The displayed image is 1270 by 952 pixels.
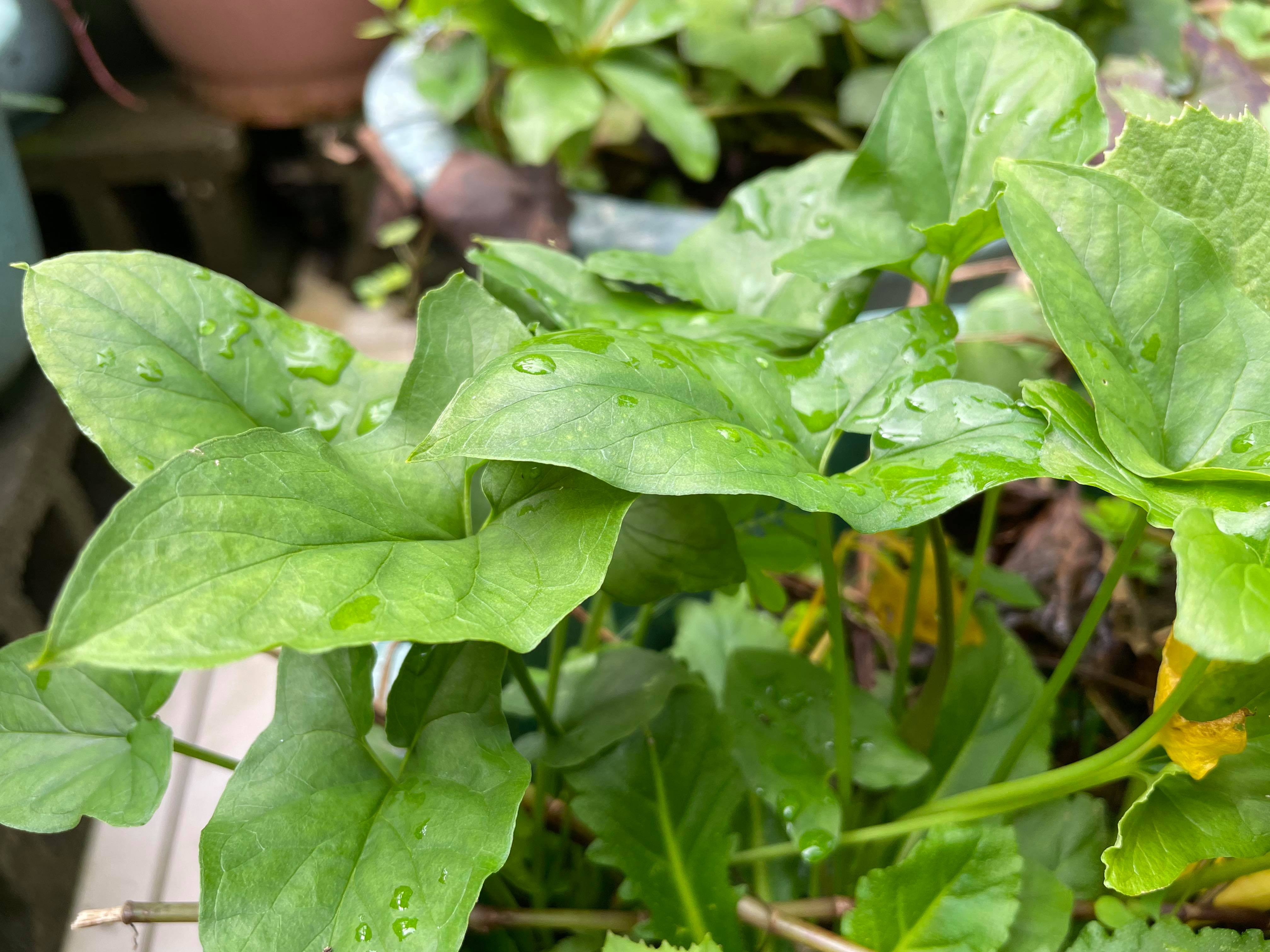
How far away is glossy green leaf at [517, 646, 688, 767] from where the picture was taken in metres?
0.38

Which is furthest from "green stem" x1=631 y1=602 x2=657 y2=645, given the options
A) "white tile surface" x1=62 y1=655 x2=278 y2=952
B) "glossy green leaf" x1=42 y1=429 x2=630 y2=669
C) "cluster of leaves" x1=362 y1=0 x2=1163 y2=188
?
"cluster of leaves" x1=362 y1=0 x2=1163 y2=188

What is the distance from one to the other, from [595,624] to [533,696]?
0.41 ft

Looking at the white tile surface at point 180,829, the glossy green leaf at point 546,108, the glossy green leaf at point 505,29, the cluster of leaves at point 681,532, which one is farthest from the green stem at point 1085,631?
the glossy green leaf at point 505,29

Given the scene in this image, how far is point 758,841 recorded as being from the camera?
0.44 m

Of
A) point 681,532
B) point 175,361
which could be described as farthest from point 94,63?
point 681,532

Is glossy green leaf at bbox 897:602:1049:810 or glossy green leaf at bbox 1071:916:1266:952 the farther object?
glossy green leaf at bbox 897:602:1049:810

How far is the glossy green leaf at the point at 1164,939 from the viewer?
332mm

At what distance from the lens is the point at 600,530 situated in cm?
27

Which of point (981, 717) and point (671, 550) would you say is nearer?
point (671, 550)

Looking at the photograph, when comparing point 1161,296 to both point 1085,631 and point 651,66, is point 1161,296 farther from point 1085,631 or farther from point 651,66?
point 651,66

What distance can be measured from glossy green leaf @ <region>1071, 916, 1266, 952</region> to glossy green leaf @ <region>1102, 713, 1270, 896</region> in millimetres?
23

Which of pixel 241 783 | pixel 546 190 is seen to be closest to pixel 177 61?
pixel 546 190

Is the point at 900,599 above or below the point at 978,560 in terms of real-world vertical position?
below

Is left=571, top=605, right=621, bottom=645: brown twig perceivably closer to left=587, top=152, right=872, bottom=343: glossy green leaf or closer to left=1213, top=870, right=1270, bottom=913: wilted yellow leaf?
Answer: left=587, top=152, right=872, bottom=343: glossy green leaf
